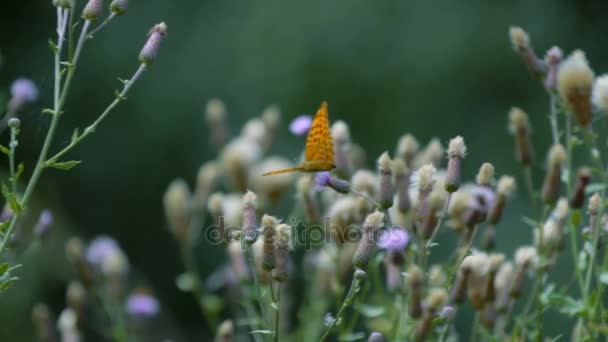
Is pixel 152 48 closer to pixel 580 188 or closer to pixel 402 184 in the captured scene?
pixel 402 184

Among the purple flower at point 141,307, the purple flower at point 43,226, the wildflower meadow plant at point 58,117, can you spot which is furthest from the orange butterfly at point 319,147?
the purple flower at point 141,307

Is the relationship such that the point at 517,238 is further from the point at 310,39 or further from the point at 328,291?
the point at 328,291

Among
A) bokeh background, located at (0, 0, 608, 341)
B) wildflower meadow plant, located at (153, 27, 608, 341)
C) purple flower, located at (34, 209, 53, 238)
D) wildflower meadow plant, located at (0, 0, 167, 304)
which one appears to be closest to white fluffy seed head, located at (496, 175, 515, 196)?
wildflower meadow plant, located at (153, 27, 608, 341)

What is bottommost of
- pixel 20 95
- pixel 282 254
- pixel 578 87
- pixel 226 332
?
pixel 226 332

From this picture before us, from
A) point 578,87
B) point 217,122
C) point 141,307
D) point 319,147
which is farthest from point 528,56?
point 141,307

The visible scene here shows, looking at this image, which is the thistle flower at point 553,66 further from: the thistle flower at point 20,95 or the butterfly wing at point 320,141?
the thistle flower at point 20,95

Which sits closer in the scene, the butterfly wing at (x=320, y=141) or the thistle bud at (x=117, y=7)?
the butterfly wing at (x=320, y=141)

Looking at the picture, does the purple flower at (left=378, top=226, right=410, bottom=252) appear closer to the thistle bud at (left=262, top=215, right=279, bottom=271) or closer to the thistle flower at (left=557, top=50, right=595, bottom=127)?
the thistle bud at (left=262, top=215, right=279, bottom=271)
